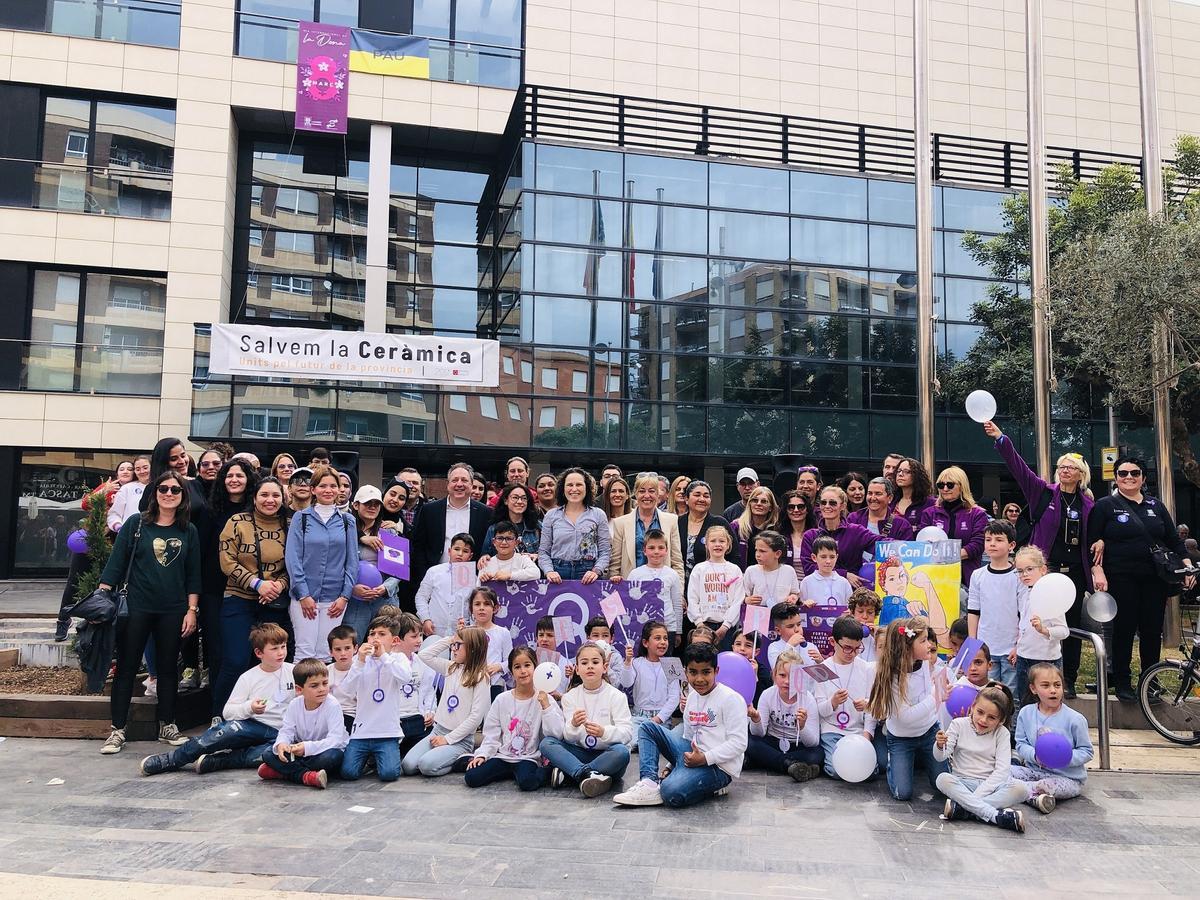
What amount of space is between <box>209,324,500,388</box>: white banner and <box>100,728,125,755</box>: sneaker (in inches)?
428

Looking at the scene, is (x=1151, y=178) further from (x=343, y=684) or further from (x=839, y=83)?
(x=839, y=83)


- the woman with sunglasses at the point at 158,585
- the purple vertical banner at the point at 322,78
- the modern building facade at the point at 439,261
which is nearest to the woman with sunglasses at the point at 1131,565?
the woman with sunglasses at the point at 158,585

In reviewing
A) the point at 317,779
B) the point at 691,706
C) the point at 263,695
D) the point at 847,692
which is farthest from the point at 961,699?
the point at 263,695

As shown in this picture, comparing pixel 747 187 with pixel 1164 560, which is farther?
pixel 747 187

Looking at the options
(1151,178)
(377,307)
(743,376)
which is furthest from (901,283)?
(377,307)

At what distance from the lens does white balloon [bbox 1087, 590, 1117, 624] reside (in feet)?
23.6

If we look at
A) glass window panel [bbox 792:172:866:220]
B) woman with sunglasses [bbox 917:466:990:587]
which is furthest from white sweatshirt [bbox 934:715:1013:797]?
glass window panel [bbox 792:172:866:220]

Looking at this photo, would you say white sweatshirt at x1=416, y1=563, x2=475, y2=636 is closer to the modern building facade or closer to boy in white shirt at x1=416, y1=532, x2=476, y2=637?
boy in white shirt at x1=416, y1=532, x2=476, y2=637

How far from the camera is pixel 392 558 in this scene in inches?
304

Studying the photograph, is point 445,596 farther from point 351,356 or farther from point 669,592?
point 351,356

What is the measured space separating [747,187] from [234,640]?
17061 mm

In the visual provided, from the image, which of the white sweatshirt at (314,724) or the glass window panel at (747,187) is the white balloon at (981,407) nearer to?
the white sweatshirt at (314,724)

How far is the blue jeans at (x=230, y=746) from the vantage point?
6.34 m

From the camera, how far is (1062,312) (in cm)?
1448
